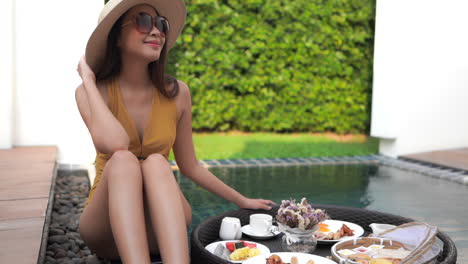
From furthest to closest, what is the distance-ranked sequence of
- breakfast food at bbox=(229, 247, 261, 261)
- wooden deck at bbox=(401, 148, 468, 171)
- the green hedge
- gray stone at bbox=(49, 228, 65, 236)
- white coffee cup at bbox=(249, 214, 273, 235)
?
the green hedge, wooden deck at bbox=(401, 148, 468, 171), gray stone at bbox=(49, 228, 65, 236), white coffee cup at bbox=(249, 214, 273, 235), breakfast food at bbox=(229, 247, 261, 261)

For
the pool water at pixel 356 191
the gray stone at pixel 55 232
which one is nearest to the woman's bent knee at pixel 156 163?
the gray stone at pixel 55 232

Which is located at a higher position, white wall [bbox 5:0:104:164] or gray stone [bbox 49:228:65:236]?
white wall [bbox 5:0:104:164]

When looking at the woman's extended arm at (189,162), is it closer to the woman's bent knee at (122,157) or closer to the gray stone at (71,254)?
the woman's bent knee at (122,157)

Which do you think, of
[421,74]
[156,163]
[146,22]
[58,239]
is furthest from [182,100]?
[421,74]

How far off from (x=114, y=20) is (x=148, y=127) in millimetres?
614

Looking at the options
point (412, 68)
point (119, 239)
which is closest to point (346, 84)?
point (412, 68)

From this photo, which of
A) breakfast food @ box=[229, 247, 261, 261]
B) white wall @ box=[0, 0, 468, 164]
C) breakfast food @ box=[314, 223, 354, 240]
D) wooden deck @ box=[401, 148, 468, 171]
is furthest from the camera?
wooden deck @ box=[401, 148, 468, 171]

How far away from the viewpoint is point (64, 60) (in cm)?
642

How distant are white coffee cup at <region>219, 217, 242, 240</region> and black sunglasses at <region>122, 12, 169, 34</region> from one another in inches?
43.1

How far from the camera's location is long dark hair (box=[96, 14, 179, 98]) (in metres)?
2.76

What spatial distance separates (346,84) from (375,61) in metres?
0.61

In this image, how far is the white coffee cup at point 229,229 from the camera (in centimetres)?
258

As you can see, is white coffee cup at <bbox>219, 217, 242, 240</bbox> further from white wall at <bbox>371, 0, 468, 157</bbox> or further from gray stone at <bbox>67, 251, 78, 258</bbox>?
white wall at <bbox>371, 0, 468, 157</bbox>

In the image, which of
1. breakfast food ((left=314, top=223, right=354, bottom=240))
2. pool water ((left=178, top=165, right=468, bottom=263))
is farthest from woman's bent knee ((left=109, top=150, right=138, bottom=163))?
pool water ((left=178, top=165, right=468, bottom=263))
